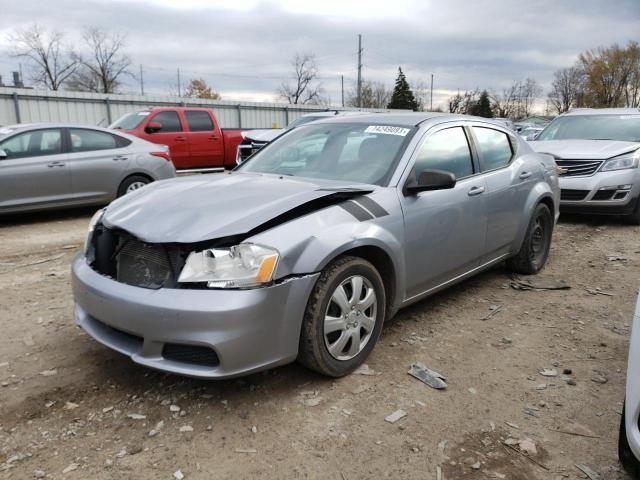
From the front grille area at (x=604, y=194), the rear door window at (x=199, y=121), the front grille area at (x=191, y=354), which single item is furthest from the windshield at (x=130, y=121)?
the front grille area at (x=191, y=354)

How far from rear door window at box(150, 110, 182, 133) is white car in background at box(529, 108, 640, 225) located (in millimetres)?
8246

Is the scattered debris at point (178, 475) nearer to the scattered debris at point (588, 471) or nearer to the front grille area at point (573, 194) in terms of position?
the scattered debris at point (588, 471)

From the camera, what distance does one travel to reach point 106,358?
11.2 feet

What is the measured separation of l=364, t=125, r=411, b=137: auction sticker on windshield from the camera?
12.7ft

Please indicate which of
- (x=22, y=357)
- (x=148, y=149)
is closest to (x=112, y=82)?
(x=148, y=149)

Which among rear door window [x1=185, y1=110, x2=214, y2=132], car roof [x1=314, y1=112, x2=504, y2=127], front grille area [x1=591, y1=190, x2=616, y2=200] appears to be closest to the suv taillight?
rear door window [x1=185, y1=110, x2=214, y2=132]

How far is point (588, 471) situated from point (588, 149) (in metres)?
6.96

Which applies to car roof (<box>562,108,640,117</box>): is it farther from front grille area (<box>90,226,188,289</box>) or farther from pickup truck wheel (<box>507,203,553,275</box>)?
front grille area (<box>90,226,188,289</box>)

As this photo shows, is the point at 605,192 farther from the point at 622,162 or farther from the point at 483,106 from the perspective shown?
the point at 483,106

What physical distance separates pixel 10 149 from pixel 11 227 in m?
1.11

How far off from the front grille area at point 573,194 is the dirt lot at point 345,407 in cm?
405

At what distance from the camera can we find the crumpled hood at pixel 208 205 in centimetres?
280

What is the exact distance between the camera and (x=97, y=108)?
19.7 m

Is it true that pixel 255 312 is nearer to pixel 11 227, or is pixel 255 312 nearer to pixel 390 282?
pixel 390 282
